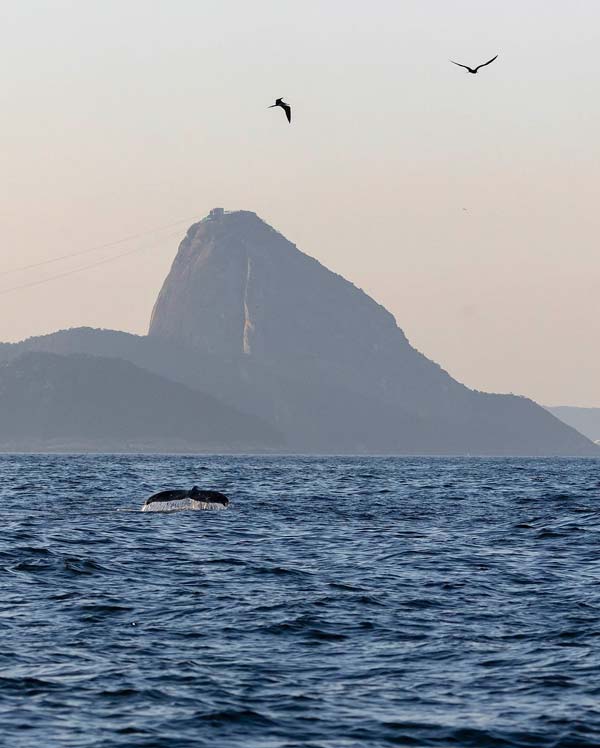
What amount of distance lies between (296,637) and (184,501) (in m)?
35.1

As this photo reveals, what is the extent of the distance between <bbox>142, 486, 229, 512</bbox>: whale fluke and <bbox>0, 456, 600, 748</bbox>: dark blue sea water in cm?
1114

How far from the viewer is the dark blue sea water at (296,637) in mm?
18906

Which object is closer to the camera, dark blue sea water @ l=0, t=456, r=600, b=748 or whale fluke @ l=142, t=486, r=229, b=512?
dark blue sea water @ l=0, t=456, r=600, b=748

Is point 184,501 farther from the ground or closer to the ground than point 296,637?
farther from the ground

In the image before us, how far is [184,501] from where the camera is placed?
59.9 meters

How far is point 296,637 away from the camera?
25.2 m

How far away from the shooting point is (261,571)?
34.7 m

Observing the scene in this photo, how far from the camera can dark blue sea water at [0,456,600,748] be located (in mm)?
18906

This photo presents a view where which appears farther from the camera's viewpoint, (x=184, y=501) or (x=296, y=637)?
(x=184, y=501)

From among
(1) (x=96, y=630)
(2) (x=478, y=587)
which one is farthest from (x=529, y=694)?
(2) (x=478, y=587)

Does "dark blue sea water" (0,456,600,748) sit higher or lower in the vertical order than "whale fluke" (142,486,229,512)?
lower

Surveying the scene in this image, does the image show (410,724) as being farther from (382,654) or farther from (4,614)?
(4,614)

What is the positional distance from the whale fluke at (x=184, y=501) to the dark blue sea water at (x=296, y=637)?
11141 millimetres

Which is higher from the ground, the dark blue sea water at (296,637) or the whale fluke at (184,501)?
the whale fluke at (184,501)
